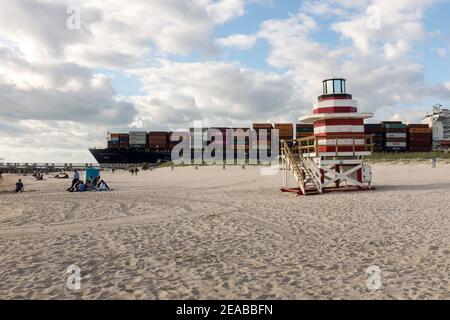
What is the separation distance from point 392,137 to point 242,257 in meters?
85.9

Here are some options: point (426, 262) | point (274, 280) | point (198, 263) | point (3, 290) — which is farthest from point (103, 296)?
point (426, 262)

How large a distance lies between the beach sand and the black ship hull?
88.1 meters

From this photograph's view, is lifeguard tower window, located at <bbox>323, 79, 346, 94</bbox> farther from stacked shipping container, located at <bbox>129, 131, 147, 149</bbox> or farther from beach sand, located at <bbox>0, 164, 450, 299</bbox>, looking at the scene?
stacked shipping container, located at <bbox>129, 131, 147, 149</bbox>

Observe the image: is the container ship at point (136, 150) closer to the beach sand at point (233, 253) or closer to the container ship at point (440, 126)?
the container ship at point (440, 126)

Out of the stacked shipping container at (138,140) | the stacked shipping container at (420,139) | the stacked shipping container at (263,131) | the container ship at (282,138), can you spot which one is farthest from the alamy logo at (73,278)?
the stacked shipping container at (138,140)

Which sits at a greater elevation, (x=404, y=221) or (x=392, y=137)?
(x=392, y=137)

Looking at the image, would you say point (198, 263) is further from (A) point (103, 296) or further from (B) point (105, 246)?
(B) point (105, 246)

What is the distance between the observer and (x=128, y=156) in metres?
103

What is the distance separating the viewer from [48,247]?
7.66 meters

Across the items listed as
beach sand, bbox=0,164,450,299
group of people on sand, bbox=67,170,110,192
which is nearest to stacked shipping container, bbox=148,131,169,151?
group of people on sand, bbox=67,170,110,192

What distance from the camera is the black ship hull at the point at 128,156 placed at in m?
100

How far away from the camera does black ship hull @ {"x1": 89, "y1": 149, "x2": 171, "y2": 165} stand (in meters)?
100

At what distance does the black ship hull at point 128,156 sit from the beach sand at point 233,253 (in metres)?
88.1
